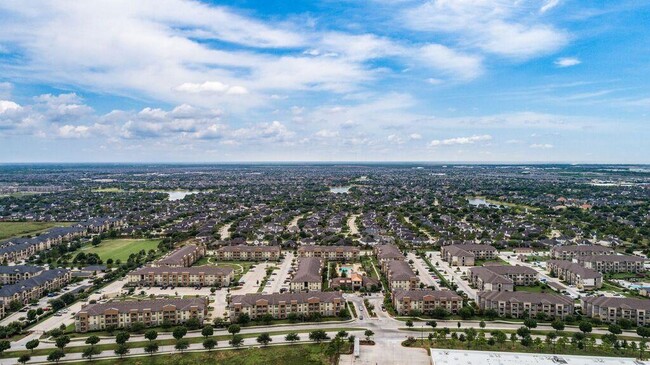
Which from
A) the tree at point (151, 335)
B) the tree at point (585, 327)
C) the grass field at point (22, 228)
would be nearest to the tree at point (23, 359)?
the tree at point (151, 335)

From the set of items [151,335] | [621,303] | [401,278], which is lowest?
[151,335]

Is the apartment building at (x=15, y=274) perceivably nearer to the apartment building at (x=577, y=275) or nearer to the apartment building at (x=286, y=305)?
the apartment building at (x=286, y=305)

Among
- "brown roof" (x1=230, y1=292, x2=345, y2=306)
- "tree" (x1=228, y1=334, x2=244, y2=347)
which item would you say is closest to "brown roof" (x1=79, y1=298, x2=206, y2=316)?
"brown roof" (x1=230, y1=292, x2=345, y2=306)

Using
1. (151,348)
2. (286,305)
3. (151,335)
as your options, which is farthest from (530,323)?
(151,335)

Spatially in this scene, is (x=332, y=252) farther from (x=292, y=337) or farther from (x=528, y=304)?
(x=292, y=337)

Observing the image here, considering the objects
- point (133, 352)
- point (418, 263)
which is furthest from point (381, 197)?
point (133, 352)

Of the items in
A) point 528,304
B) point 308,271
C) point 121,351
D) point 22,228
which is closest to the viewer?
point 121,351
